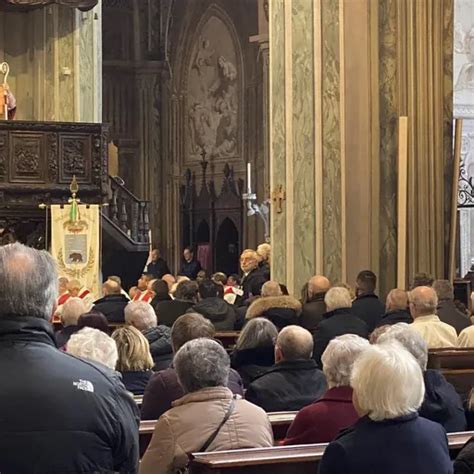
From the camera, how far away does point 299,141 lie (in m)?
15.9

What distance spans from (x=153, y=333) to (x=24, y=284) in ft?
20.7

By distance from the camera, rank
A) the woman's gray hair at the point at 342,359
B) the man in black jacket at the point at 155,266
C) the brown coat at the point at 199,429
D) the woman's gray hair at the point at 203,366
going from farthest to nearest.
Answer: the man in black jacket at the point at 155,266, the woman's gray hair at the point at 342,359, the woman's gray hair at the point at 203,366, the brown coat at the point at 199,429

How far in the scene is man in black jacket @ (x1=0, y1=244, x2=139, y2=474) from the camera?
356 centimetres

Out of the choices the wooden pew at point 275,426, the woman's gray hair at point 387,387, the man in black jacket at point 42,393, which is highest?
the man in black jacket at point 42,393

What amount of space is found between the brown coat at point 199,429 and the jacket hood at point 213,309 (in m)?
7.11

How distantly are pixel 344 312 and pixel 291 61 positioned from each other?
5432 mm

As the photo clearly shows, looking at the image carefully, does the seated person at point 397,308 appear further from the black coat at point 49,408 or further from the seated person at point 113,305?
the black coat at point 49,408

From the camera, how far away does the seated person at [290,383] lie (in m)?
7.77

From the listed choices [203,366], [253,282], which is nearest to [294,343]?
[203,366]

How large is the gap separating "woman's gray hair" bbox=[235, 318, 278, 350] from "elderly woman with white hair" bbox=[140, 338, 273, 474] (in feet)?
9.48

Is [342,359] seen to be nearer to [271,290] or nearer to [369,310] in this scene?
[369,310]

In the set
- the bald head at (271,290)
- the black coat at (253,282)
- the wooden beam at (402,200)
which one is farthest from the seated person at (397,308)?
the black coat at (253,282)

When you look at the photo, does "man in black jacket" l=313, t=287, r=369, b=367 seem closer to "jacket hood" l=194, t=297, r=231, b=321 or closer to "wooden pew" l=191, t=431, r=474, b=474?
"jacket hood" l=194, t=297, r=231, b=321

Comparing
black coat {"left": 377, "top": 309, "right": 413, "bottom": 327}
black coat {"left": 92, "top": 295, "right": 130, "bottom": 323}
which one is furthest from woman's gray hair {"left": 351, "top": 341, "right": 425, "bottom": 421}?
black coat {"left": 92, "top": 295, "right": 130, "bottom": 323}
